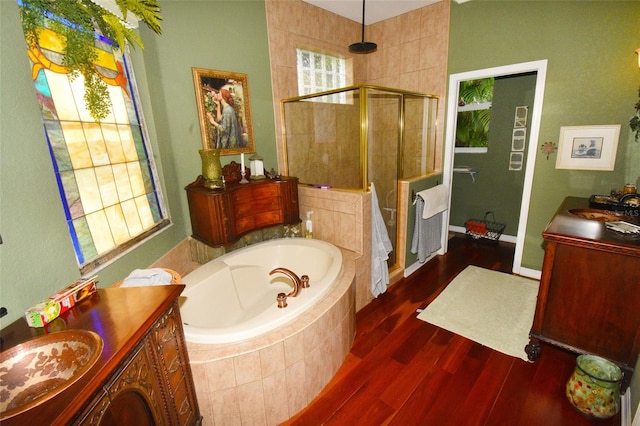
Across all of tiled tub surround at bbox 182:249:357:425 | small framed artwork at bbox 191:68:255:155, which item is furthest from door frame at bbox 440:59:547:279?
tiled tub surround at bbox 182:249:357:425

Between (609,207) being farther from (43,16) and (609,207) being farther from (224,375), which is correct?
(43,16)

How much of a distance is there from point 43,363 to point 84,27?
1.63 metres

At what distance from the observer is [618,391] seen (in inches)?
64.6

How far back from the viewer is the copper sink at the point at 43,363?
2.62ft

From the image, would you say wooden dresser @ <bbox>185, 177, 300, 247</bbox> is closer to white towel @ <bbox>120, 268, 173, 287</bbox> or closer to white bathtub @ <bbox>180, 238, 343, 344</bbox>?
white bathtub @ <bbox>180, 238, 343, 344</bbox>

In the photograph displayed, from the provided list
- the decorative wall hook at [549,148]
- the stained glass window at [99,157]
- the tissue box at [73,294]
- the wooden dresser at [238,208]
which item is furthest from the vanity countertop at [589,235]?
the stained glass window at [99,157]

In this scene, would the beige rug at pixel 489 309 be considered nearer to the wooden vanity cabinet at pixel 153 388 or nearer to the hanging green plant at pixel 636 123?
the hanging green plant at pixel 636 123

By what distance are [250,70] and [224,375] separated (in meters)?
2.57

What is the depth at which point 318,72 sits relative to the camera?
143 inches

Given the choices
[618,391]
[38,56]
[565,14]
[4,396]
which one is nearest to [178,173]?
[38,56]

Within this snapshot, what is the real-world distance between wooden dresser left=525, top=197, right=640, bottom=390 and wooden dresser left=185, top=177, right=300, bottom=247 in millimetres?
2012

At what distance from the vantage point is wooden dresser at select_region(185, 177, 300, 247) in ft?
7.57

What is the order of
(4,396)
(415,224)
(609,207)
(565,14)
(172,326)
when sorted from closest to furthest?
(4,396) < (172,326) < (609,207) < (565,14) < (415,224)

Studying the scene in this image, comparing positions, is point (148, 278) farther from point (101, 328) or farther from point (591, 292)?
point (591, 292)
